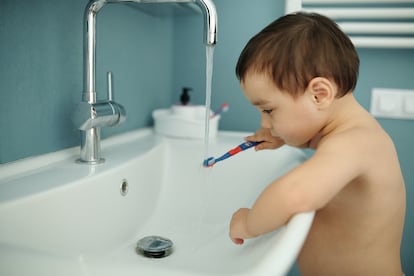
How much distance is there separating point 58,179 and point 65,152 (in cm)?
18

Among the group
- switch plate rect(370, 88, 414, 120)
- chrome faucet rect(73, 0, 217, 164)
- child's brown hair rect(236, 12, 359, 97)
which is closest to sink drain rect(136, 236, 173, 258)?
chrome faucet rect(73, 0, 217, 164)

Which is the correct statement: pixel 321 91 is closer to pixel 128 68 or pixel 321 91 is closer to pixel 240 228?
pixel 240 228

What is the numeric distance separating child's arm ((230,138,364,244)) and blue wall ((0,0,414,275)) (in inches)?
17.8

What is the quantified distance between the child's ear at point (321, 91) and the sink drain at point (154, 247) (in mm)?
394

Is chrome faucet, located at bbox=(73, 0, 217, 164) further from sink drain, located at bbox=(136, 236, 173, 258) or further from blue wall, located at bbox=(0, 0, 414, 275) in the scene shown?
sink drain, located at bbox=(136, 236, 173, 258)

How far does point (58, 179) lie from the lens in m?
0.69

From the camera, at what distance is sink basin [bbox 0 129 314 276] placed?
0.40 m

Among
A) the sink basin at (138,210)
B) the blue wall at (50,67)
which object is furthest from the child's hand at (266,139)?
the blue wall at (50,67)

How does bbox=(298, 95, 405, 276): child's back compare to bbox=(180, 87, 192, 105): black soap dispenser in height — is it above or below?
below

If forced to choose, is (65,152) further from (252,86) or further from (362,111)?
(362,111)

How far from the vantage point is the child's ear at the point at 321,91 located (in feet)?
2.09

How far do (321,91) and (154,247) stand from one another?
43 centimetres

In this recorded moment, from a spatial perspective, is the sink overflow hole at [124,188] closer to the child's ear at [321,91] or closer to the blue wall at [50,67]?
the blue wall at [50,67]

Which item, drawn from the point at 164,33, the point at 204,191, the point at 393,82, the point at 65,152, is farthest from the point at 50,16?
the point at 393,82
